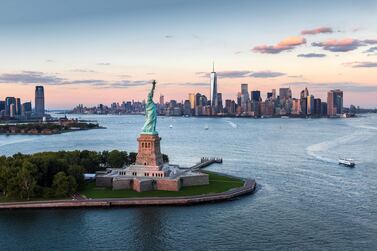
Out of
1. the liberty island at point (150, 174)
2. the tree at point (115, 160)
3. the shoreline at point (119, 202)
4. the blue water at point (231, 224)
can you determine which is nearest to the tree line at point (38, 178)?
the shoreline at point (119, 202)

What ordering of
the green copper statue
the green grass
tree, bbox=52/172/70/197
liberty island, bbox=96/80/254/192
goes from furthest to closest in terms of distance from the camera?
the green copper statue < liberty island, bbox=96/80/254/192 < the green grass < tree, bbox=52/172/70/197

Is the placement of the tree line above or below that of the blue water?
above

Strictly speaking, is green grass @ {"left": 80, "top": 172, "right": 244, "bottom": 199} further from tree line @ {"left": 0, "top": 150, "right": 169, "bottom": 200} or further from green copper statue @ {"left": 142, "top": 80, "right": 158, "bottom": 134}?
green copper statue @ {"left": 142, "top": 80, "right": 158, "bottom": 134}

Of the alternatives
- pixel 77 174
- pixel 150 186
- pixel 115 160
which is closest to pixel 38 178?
pixel 77 174

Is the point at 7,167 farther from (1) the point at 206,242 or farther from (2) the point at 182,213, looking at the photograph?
A: (1) the point at 206,242

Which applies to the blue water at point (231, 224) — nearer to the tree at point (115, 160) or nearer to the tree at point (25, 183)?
the tree at point (25, 183)

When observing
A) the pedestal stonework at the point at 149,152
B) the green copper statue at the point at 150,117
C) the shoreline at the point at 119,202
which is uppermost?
the green copper statue at the point at 150,117

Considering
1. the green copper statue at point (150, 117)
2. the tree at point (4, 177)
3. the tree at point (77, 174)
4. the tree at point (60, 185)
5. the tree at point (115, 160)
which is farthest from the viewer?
the tree at point (115, 160)

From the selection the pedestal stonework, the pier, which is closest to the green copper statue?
the pedestal stonework
